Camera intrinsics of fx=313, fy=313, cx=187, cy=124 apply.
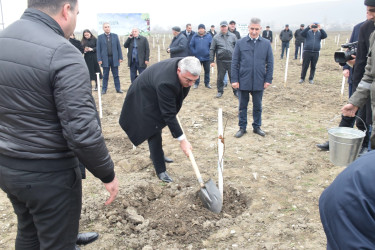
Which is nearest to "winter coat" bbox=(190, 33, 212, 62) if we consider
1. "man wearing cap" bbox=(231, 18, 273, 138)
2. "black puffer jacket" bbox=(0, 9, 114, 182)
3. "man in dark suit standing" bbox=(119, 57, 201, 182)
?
"man wearing cap" bbox=(231, 18, 273, 138)

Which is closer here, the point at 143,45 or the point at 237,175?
the point at 237,175

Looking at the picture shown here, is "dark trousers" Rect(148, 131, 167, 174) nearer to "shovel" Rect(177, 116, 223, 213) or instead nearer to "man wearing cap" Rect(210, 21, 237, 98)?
"shovel" Rect(177, 116, 223, 213)

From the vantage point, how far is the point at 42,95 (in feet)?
5.53

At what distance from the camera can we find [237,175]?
427 centimetres

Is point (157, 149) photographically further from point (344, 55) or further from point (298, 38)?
point (298, 38)

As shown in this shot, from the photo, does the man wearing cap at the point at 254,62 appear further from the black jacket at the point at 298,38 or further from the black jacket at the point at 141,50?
the black jacket at the point at 298,38

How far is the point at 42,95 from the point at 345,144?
11.0 feet

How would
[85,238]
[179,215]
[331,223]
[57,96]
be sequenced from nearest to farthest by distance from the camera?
[331,223], [57,96], [85,238], [179,215]

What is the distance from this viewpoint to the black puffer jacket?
1.65 meters

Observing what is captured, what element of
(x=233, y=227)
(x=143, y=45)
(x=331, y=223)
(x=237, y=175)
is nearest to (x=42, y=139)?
(x=331, y=223)

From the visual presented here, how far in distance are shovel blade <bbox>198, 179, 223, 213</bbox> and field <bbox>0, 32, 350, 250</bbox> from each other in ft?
0.23

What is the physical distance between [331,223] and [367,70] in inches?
103

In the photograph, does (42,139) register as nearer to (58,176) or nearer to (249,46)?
(58,176)

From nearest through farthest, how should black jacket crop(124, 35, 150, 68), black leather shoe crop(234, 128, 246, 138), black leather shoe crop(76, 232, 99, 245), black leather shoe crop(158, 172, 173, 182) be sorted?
1. black leather shoe crop(76, 232, 99, 245)
2. black leather shoe crop(158, 172, 173, 182)
3. black leather shoe crop(234, 128, 246, 138)
4. black jacket crop(124, 35, 150, 68)
